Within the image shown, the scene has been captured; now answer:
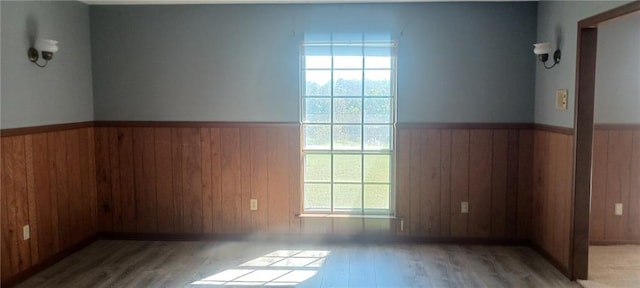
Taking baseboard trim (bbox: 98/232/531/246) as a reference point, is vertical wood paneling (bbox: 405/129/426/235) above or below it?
above

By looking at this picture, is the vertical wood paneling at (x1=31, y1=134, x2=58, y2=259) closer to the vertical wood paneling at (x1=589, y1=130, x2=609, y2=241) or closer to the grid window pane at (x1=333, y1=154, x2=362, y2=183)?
the grid window pane at (x1=333, y1=154, x2=362, y2=183)

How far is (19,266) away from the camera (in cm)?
352

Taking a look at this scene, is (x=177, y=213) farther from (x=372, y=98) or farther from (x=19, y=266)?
(x=372, y=98)

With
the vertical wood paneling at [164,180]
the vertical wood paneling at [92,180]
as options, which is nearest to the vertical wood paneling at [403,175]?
the vertical wood paneling at [164,180]

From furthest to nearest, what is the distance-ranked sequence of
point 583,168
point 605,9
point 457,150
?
point 457,150
point 583,168
point 605,9

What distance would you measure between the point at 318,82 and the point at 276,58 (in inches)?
17.7

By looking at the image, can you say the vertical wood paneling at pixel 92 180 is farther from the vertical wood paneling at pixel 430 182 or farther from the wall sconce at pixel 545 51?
the wall sconce at pixel 545 51

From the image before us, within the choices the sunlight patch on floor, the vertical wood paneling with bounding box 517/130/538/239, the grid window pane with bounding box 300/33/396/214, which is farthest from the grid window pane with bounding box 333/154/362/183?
the vertical wood paneling with bounding box 517/130/538/239

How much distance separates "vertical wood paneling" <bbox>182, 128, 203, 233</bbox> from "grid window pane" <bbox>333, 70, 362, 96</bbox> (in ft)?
4.57

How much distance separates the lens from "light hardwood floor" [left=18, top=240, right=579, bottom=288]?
3512 mm

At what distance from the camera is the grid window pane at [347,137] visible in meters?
4.43

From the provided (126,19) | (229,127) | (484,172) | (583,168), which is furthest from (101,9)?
(583,168)

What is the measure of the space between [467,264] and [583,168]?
3.86ft

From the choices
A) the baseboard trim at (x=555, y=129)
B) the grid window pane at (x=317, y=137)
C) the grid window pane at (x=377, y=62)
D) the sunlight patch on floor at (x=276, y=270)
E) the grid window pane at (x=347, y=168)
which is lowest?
the sunlight patch on floor at (x=276, y=270)
